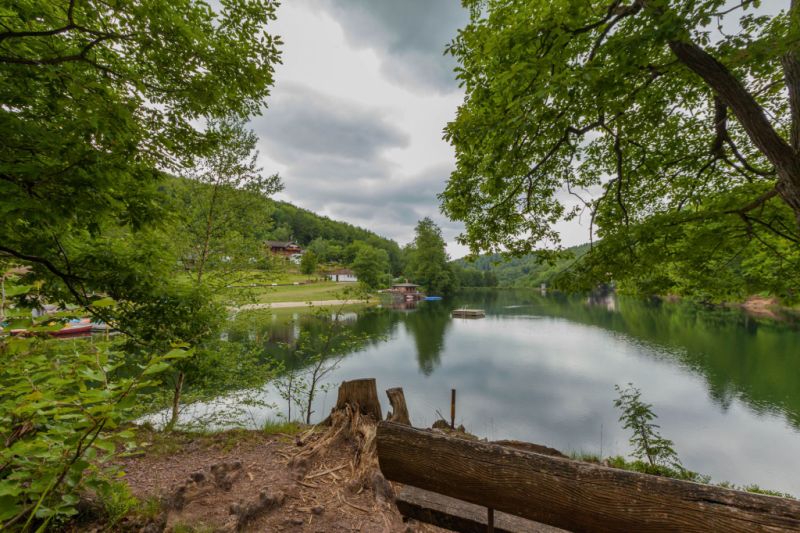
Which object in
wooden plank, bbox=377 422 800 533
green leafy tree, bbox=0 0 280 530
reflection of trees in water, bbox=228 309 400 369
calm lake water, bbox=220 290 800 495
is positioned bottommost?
calm lake water, bbox=220 290 800 495

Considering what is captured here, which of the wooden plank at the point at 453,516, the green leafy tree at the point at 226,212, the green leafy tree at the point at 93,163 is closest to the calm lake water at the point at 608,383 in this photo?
the green leafy tree at the point at 226,212

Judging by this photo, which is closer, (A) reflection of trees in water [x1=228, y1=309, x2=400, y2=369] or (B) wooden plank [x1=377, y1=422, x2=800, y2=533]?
(B) wooden plank [x1=377, y1=422, x2=800, y2=533]

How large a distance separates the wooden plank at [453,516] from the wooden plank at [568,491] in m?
0.37

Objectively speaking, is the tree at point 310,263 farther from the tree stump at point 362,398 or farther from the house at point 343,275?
the house at point 343,275

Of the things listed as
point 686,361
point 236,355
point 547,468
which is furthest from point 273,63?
point 686,361

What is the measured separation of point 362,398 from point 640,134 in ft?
19.1

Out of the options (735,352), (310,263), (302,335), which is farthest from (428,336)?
(302,335)

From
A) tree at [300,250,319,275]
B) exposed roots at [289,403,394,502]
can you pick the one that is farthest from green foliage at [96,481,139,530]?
tree at [300,250,319,275]

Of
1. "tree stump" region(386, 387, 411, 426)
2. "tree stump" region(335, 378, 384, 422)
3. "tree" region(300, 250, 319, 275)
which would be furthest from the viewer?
"tree" region(300, 250, 319, 275)

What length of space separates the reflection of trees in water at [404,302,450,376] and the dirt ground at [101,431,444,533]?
13.0 metres

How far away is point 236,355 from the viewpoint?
19.6ft

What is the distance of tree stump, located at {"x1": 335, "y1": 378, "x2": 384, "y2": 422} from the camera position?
4.14 meters

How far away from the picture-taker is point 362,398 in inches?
164

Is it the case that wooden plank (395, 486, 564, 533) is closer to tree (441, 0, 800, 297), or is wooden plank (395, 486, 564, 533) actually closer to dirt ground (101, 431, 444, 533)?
dirt ground (101, 431, 444, 533)
